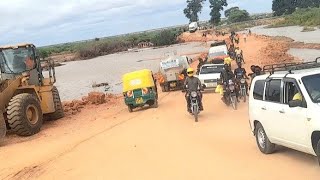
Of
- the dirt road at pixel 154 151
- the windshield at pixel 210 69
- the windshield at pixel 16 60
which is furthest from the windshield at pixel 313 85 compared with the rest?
the windshield at pixel 210 69

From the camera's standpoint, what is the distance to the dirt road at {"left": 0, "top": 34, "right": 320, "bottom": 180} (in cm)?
1018

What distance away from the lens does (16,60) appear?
19.7 metres

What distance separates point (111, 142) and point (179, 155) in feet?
11.4

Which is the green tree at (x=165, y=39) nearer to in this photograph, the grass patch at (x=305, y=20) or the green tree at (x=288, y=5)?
the grass patch at (x=305, y=20)

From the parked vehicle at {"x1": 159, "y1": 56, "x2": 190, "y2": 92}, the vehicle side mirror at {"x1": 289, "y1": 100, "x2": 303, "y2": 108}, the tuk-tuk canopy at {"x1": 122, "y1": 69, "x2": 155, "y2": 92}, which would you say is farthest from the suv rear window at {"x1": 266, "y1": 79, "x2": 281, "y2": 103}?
the parked vehicle at {"x1": 159, "y1": 56, "x2": 190, "y2": 92}

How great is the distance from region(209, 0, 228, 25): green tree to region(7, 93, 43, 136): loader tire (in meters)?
129

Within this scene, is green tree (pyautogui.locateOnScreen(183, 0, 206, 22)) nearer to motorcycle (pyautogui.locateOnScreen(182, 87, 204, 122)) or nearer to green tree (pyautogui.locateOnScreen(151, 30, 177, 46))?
green tree (pyautogui.locateOnScreen(151, 30, 177, 46))

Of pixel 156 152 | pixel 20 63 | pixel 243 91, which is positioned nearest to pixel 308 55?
pixel 243 91

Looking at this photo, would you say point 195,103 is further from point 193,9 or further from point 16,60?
point 193,9

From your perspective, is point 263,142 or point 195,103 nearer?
point 263,142

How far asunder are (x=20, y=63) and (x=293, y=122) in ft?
43.2

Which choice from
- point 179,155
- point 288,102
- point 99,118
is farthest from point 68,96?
point 288,102

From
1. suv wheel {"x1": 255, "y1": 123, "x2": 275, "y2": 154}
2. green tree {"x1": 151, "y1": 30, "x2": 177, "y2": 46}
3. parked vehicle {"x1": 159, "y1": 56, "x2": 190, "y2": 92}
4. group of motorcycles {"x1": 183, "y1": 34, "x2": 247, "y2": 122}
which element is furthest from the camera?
green tree {"x1": 151, "y1": 30, "x2": 177, "y2": 46}

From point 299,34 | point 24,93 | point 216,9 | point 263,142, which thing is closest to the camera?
point 263,142
